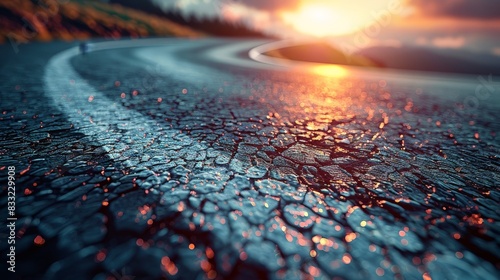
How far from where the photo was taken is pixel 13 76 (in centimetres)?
479

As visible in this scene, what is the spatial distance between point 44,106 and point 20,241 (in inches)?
103

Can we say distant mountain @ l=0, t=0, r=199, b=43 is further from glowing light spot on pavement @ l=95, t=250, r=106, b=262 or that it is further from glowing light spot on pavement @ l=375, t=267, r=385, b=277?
glowing light spot on pavement @ l=375, t=267, r=385, b=277

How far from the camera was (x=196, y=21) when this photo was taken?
51.7m

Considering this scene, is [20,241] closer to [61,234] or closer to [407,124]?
[61,234]

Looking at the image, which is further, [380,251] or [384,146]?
[384,146]

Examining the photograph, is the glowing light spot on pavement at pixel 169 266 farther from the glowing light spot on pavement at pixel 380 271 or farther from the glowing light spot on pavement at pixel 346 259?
the glowing light spot on pavement at pixel 380 271

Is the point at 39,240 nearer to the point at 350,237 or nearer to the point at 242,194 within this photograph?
the point at 242,194

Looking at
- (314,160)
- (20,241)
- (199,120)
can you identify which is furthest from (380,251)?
(199,120)

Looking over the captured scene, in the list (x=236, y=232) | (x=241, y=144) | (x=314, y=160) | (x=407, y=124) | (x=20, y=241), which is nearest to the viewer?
(x=20, y=241)

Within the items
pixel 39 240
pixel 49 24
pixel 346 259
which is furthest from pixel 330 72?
pixel 49 24

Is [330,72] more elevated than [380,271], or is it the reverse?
[380,271]

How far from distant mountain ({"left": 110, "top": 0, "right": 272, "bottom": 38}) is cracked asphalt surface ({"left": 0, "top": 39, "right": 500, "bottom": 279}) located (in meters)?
47.6

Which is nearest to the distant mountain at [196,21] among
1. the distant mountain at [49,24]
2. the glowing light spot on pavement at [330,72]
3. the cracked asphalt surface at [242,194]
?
the distant mountain at [49,24]

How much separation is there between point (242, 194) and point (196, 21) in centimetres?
5638
